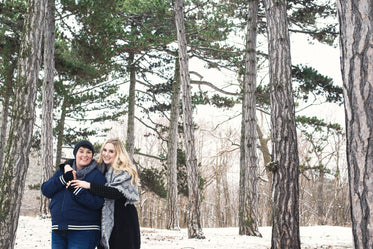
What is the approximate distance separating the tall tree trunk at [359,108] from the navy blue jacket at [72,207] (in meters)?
1.98

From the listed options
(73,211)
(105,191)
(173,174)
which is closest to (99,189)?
(105,191)

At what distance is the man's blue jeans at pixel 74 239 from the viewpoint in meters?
2.96

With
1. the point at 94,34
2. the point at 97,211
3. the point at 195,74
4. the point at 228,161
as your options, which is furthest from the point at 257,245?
the point at 228,161

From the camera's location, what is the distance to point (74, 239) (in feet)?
9.73

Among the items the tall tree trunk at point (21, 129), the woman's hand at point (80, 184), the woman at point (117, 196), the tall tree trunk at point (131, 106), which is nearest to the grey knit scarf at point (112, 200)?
the woman at point (117, 196)

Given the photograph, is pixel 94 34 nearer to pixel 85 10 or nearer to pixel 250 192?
pixel 85 10

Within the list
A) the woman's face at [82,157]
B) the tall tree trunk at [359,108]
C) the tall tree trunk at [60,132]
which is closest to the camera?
the tall tree trunk at [359,108]

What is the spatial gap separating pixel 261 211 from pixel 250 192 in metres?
14.4

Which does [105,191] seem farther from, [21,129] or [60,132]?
[60,132]

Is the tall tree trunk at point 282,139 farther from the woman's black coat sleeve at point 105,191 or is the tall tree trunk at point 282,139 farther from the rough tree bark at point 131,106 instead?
the rough tree bark at point 131,106

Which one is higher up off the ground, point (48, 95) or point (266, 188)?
point (48, 95)

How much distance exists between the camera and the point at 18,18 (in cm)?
990

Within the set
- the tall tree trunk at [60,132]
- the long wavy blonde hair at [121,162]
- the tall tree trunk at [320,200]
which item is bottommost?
the tall tree trunk at [320,200]

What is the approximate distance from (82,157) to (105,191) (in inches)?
15.1
